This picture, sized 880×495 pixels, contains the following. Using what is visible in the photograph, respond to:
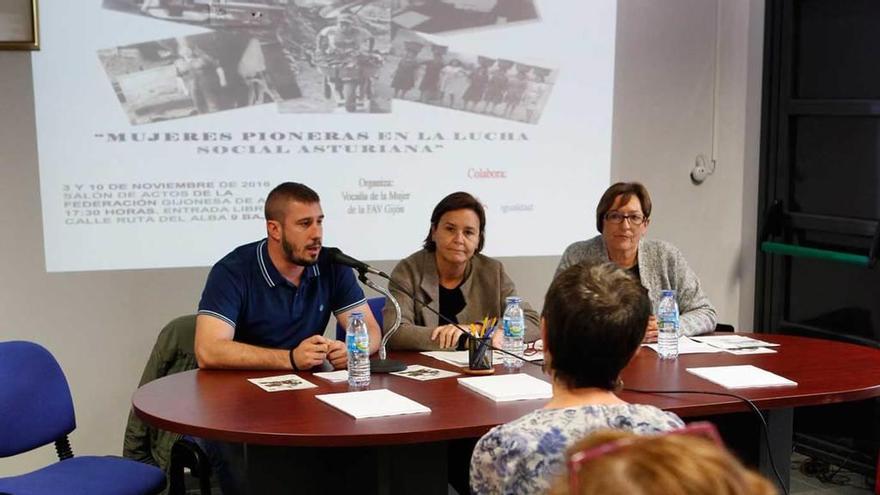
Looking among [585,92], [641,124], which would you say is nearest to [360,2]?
[585,92]

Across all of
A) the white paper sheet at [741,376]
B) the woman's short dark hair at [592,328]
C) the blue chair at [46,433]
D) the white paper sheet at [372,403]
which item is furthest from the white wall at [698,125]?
the woman's short dark hair at [592,328]

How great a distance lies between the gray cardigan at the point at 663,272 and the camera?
372 cm

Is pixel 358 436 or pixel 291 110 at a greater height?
pixel 291 110

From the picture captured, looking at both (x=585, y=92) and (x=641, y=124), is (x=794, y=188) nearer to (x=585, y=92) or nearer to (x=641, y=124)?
(x=641, y=124)

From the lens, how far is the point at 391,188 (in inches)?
171

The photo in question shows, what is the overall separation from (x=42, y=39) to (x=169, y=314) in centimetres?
111

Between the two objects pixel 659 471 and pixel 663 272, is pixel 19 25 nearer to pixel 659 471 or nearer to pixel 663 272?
pixel 663 272

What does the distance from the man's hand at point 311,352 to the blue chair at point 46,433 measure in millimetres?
515

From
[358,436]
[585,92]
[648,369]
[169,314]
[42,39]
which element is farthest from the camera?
[585,92]

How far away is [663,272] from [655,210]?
3.84ft

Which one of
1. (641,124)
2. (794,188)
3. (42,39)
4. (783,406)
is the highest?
(42,39)

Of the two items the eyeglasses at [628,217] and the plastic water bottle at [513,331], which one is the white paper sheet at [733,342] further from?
the plastic water bottle at [513,331]

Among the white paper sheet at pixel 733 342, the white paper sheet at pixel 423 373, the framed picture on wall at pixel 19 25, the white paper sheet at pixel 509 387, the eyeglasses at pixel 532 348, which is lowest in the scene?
the white paper sheet at pixel 733 342

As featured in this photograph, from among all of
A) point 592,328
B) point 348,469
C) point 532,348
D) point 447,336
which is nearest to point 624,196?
point 532,348
